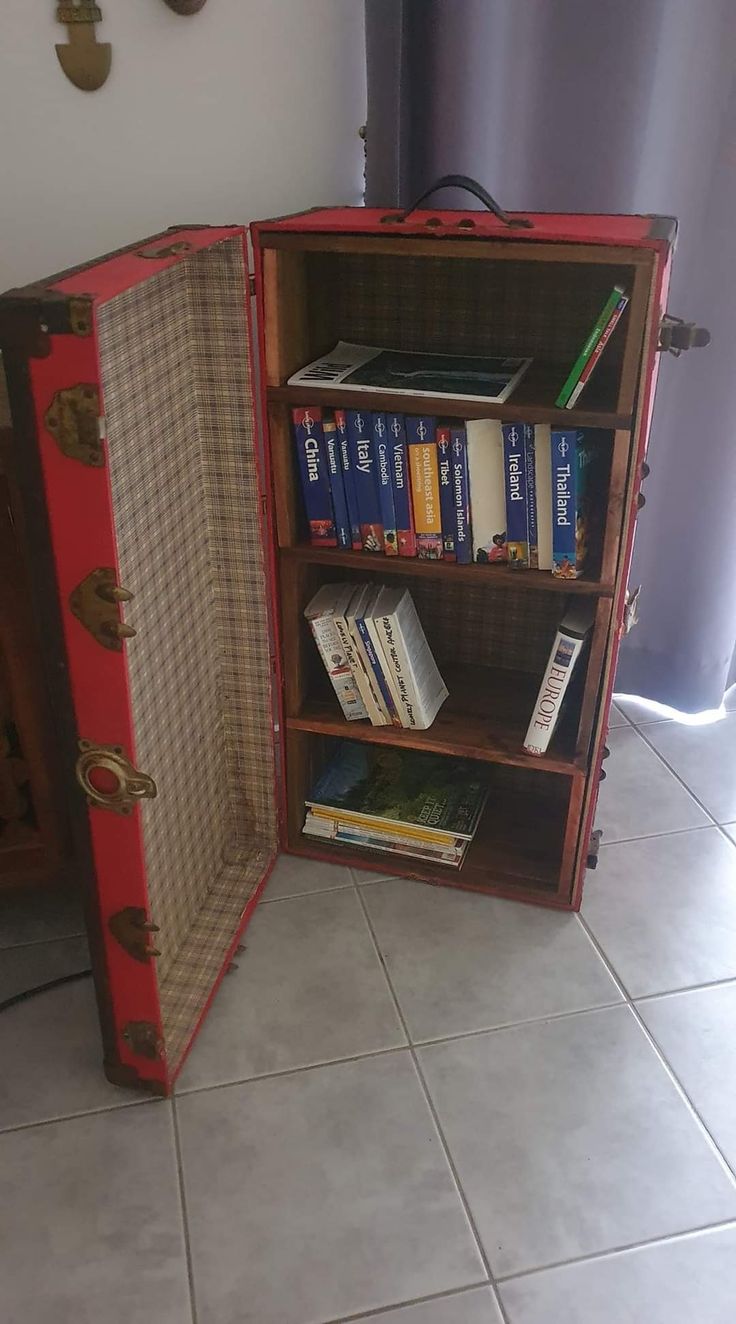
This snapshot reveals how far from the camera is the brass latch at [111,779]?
3.29ft

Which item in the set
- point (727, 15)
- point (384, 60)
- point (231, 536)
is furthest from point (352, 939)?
point (727, 15)

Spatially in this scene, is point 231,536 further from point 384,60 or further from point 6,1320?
point 6,1320

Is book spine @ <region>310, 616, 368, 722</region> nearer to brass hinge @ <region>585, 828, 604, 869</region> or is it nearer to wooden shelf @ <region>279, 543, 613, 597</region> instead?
wooden shelf @ <region>279, 543, 613, 597</region>

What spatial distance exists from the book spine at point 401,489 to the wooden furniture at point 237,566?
31 millimetres

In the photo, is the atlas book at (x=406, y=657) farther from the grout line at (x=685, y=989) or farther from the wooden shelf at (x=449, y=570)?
the grout line at (x=685, y=989)

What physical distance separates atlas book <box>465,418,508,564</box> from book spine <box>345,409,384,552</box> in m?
0.13

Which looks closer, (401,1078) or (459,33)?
(401,1078)

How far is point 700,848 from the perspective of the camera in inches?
66.6

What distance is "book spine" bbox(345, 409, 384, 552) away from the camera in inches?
51.4

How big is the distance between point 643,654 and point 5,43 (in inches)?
56.7

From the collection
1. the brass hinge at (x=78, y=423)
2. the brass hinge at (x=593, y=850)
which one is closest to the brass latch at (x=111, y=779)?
the brass hinge at (x=78, y=423)

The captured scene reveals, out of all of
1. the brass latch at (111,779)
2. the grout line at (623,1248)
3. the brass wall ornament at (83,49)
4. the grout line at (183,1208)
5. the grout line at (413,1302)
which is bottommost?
the grout line at (623,1248)

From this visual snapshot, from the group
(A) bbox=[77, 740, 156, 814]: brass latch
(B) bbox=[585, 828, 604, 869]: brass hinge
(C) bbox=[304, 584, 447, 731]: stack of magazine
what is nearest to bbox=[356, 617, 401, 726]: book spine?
(C) bbox=[304, 584, 447, 731]: stack of magazine

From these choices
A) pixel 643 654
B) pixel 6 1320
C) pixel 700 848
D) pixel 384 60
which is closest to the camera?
pixel 6 1320
